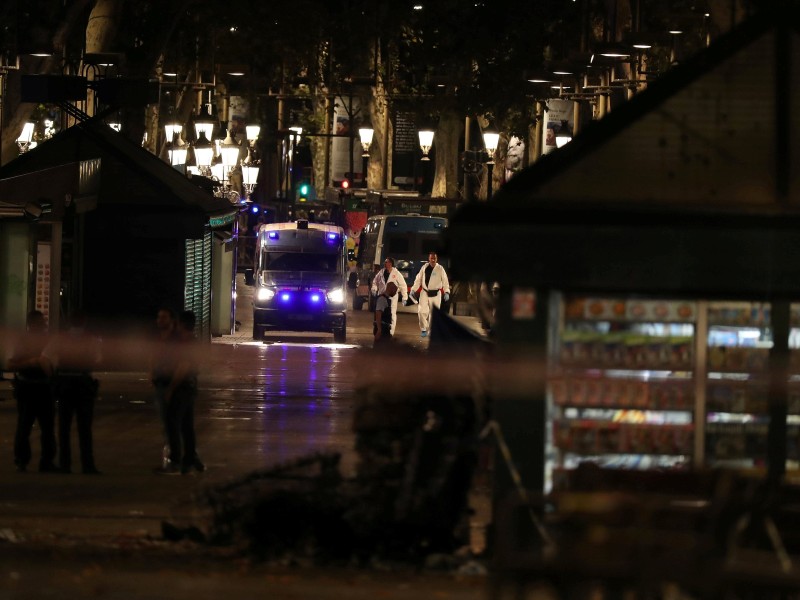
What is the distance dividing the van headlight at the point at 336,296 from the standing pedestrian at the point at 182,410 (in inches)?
716

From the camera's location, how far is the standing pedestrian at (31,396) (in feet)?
53.0

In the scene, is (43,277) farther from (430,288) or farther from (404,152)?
(404,152)

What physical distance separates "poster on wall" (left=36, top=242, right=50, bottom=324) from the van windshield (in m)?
10.4

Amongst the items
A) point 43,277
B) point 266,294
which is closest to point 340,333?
point 266,294

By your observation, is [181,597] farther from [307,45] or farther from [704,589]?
[307,45]

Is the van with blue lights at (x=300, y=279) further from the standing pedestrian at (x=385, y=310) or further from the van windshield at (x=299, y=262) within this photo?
the standing pedestrian at (x=385, y=310)

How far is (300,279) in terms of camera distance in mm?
34906

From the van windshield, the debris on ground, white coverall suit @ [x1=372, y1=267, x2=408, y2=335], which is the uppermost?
the van windshield

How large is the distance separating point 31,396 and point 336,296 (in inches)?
730

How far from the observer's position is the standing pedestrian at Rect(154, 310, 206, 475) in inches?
635

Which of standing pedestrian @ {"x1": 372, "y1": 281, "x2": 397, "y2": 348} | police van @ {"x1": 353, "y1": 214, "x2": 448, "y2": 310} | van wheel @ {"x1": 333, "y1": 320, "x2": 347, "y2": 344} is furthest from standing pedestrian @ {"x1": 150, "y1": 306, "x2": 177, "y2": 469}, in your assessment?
police van @ {"x1": 353, "y1": 214, "x2": 448, "y2": 310}

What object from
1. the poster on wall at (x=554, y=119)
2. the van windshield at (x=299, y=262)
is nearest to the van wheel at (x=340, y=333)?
the van windshield at (x=299, y=262)

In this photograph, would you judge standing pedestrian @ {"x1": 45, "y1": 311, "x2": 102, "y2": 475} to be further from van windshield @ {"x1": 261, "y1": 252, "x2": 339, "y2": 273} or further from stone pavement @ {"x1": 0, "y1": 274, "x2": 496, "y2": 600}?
van windshield @ {"x1": 261, "y1": 252, "x2": 339, "y2": 273}

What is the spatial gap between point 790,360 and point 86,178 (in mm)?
15031
